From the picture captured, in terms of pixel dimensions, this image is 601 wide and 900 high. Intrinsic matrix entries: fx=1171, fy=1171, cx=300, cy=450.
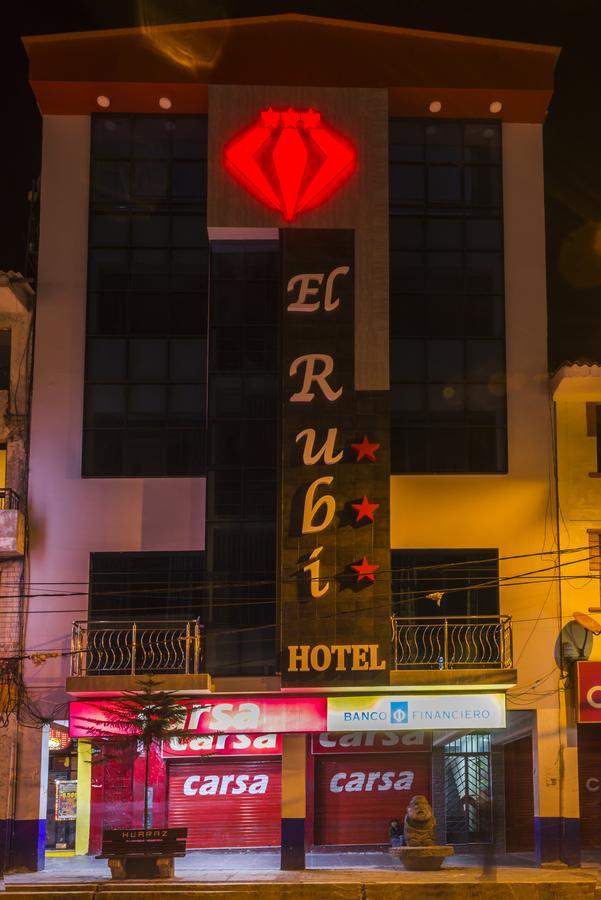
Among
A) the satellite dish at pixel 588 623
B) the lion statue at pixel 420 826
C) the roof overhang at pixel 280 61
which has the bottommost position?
the lion statue at pixel 420 826

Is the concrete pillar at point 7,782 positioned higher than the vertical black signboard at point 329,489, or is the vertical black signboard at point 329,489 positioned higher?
the vertical black signboard at point 329,489

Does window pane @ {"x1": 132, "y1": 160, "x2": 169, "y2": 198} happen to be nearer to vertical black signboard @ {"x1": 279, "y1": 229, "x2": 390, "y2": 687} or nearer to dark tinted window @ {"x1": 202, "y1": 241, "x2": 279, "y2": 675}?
dark tinted window @ {"x1": 202, "y1": 241, "x2": 279, "y2": 675}

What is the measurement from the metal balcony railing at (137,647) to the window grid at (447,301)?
22.1 ft

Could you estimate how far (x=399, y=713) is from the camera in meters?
27.4

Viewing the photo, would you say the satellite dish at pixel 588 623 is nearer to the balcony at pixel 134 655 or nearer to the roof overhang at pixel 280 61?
the balcony at pixel 134 655

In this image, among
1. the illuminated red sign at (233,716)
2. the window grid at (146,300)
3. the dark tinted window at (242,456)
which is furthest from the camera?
the window grid at (146,300)

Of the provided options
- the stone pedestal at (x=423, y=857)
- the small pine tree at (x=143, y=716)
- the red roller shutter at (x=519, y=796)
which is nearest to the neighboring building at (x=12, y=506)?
the small pine tree at (x=143, y=716)

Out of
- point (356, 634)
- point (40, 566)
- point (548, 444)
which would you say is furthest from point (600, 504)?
point (40, 566)

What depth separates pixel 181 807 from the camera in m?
30.7

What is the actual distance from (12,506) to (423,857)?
41.6 feet

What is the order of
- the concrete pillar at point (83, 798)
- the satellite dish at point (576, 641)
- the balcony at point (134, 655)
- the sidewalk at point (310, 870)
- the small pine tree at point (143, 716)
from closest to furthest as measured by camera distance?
the sidewalk at point (310, 870)
the small pine tree at point (143, 716)
the balcony at point (134, 655)
the satellite dish at point (576, 641)
the concrete pillar at point (83, 798)

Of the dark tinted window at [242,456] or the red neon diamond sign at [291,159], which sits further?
the red neon diamond sign at [291,159]

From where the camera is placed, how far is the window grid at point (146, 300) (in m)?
29.4

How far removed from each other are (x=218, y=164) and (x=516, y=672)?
14378 millimetres
